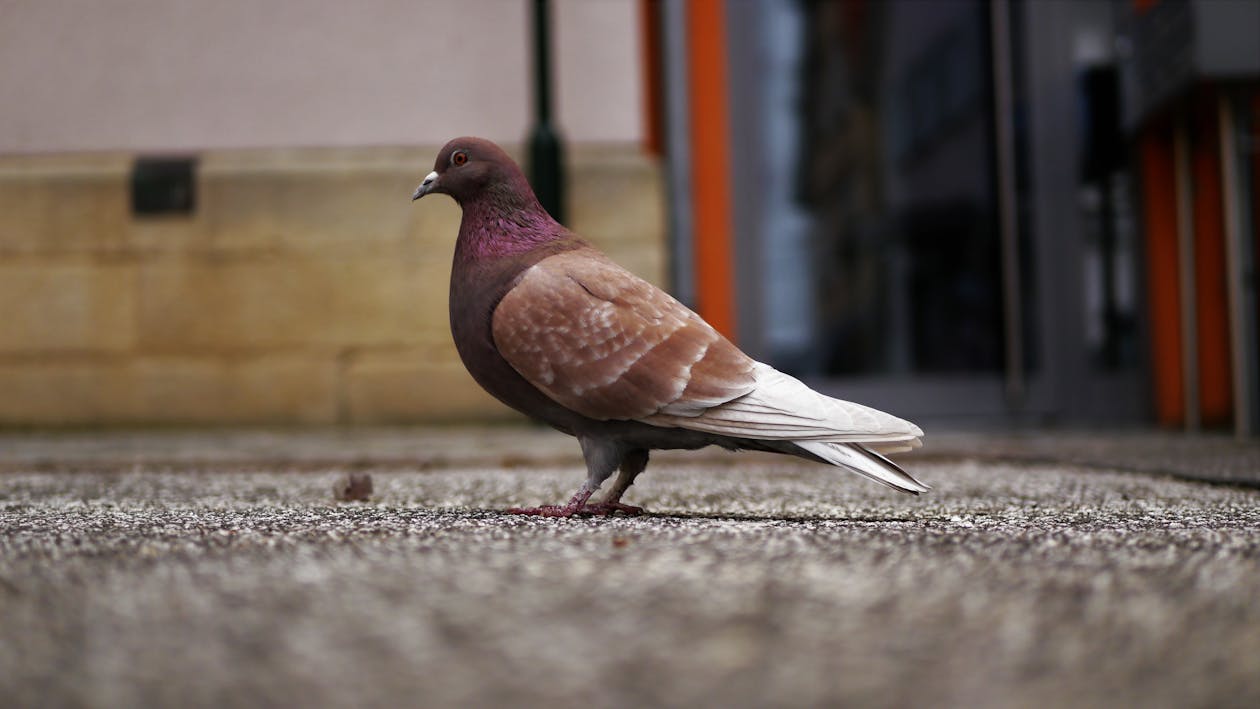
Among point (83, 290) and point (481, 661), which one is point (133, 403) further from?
point (481, 661)

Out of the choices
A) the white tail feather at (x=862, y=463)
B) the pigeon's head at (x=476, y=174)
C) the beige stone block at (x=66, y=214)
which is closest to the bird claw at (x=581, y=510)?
the white tail feather at (x=862, y=463)

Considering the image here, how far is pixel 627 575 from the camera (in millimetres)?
1504

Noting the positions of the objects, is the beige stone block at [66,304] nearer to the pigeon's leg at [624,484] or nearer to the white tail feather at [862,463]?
the pigeon's leg at [624,484]

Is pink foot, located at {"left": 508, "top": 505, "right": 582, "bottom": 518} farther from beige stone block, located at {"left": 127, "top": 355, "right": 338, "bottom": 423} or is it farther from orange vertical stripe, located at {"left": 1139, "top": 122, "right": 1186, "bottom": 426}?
orange vertical stripe, located at {"left": 1139, "top": 122, "right": 1186, "bottom": 426}

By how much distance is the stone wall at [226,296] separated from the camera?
646 centimetres

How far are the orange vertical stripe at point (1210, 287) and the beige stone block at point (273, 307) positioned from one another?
360 centimetres

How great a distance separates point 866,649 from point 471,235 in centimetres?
153

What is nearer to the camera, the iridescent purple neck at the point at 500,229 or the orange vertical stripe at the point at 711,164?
the iridescent purple neck at the point at 500,229

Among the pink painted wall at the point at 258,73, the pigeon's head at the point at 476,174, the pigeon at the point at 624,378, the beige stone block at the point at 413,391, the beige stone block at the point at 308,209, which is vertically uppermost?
the pink painted wall at the point at 258,73

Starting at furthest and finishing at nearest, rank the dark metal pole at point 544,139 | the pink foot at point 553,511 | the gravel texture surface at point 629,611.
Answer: the dark metal pole at point 544,139 < the pink foot at point 553,511 < the gravel texture surface at point 629,611

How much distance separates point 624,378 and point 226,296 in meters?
Answer: 4.59

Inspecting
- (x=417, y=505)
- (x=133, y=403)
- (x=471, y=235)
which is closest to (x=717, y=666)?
(x=471, y=235)

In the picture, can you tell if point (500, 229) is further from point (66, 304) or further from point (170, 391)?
point (66, 304)

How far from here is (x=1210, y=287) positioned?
6160mm
